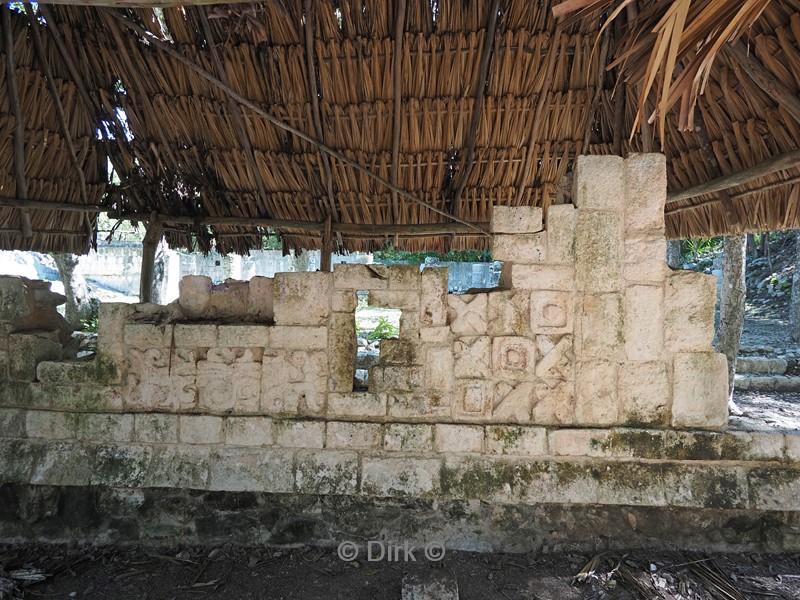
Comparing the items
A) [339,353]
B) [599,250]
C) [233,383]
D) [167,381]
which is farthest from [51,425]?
[599,250]

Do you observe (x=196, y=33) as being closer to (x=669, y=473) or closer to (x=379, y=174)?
(x=379, y=174)

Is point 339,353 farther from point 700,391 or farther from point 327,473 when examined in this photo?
point 700,391

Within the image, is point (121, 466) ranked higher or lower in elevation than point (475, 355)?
lower

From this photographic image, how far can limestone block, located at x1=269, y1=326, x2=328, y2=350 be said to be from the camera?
3062mm

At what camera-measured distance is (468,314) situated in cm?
299

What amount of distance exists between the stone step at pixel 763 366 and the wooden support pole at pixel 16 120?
942 cm

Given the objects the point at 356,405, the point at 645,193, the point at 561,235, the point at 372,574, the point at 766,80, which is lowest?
the point at 372,574

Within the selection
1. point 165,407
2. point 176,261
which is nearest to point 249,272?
point 176,261


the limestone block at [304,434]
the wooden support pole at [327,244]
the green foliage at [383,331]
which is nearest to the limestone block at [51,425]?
the limestone block at [304,434]

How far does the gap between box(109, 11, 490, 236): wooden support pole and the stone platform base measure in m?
2.84

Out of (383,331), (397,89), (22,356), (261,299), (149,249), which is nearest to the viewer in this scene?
(22,356)

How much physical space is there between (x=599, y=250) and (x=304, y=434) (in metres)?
2.19

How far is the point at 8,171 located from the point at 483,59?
177 inches

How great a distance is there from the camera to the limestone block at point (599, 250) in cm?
292
